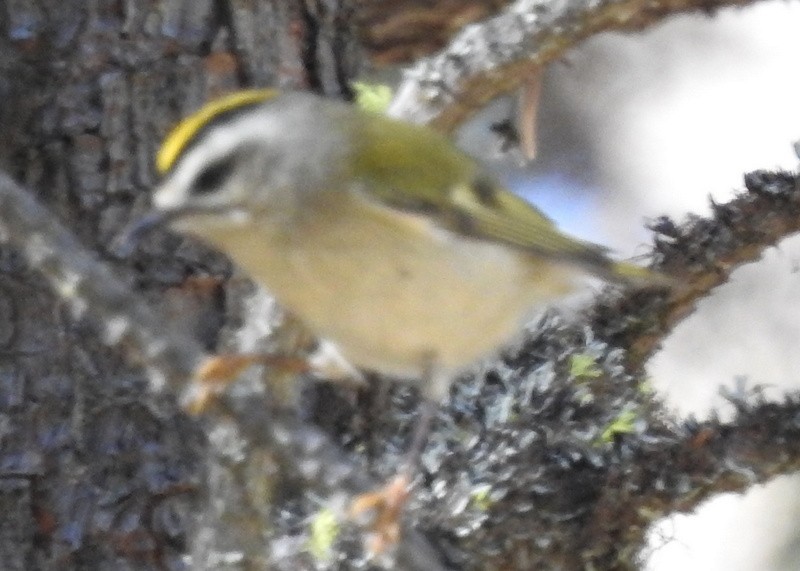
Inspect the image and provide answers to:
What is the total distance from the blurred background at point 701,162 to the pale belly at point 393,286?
1.25 meters

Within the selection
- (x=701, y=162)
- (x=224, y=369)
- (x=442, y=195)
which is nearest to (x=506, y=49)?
(x=442, y=195)

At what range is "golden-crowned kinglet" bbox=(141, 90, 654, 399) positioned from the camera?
0.94 metres

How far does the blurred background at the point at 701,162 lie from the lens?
7.93 ft

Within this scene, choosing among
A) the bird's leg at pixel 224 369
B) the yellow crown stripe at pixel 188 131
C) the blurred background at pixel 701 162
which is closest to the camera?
the bird's leg at pixel 224 369

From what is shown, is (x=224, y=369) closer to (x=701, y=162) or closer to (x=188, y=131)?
(x=188, y=131)

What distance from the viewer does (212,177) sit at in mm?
928

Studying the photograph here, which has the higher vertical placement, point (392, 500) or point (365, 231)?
point (365, 231)

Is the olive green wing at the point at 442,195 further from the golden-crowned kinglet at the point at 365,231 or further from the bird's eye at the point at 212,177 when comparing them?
the bird's eye at the point at 212,177

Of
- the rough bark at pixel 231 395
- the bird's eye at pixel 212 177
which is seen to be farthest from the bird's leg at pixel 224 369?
the bird's eye at pixel 212 177

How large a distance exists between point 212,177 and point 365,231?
12 cm

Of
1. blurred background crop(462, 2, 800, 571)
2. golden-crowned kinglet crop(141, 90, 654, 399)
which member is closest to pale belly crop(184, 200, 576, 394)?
golden-crowned kinglet crop(141, 90, 654, 399)

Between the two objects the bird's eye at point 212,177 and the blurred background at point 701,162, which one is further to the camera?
the blurred background at point 701,162

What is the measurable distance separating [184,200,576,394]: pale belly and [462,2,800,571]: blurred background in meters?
1.25

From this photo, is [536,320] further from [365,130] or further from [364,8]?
[364,8]
